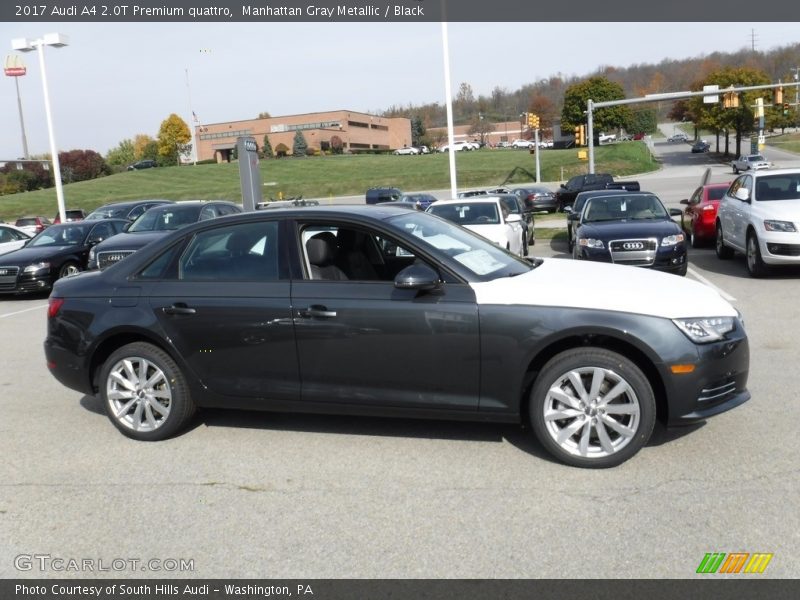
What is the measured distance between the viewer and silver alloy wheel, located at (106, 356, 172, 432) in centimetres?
549

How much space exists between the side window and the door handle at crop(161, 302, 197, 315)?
8.5 inches

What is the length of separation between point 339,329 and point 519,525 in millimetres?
1757

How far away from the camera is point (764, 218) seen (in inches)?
455

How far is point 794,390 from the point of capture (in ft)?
19.8

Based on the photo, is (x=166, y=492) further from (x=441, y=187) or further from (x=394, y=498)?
(x=441, y=187)

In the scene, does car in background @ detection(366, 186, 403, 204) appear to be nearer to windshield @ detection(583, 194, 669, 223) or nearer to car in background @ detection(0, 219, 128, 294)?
car in background @ detection(0, 219, 128, 294)

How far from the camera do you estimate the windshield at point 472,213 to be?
47.3 ft

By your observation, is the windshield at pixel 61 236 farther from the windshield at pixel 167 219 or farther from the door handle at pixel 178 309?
the door handle at pixel 178 309

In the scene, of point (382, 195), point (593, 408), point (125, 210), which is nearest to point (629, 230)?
point (593, 408)

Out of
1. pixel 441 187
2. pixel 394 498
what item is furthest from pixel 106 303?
pixel 441 187

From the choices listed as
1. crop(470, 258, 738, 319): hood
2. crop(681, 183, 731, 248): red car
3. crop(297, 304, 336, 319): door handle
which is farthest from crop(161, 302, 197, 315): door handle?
crop(681, 183, 731, 248): red car

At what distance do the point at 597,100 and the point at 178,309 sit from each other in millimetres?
86260

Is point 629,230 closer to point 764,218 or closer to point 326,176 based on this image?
point 764,218

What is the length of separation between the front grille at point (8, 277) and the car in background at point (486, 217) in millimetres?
8096
